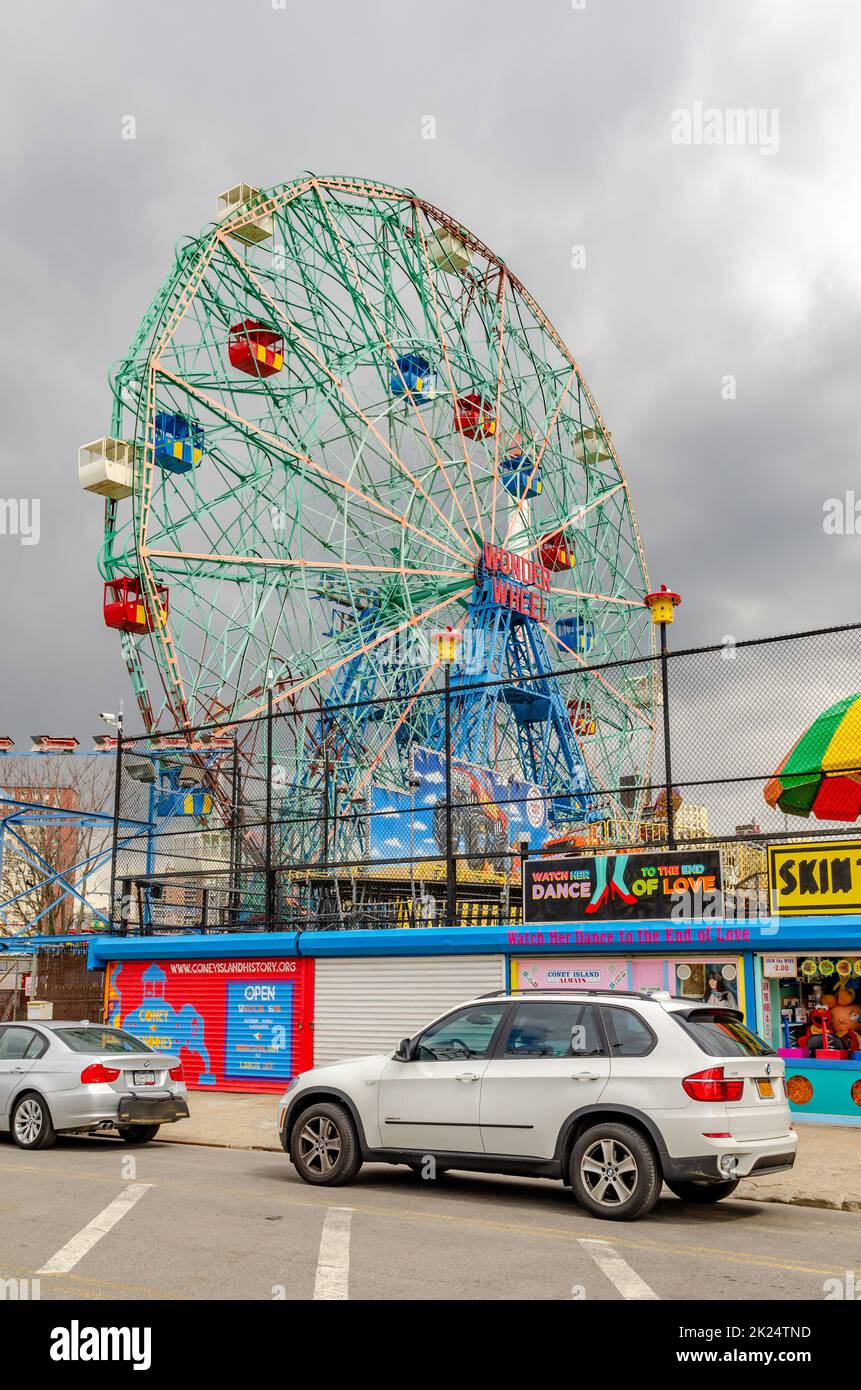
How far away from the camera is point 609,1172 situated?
30.2 feet

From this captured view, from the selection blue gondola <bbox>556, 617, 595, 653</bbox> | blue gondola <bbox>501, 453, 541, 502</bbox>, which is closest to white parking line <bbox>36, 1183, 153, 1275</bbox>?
blue gondola <bbox>501, 453, 541, 502</bbox>

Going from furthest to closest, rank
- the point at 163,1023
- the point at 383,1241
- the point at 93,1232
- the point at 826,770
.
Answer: the point at 163,1023 < the point at 826,770 < the point at 93,1232 < the point at 383,1241

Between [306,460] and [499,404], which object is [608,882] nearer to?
[306,460]

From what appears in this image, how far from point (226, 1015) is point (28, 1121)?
6.31 meters

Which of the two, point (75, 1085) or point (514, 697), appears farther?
point (514, 697)

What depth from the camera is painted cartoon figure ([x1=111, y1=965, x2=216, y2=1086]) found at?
19.9 m

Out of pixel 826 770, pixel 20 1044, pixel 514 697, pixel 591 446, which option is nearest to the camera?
pixel 20 1044

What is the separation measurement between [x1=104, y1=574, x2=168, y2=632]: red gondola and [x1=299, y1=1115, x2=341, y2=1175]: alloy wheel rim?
17.9m

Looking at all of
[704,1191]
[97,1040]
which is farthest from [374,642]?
[704,1191]

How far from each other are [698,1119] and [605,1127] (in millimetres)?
673

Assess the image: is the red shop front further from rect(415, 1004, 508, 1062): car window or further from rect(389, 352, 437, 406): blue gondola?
rect(389, 352, 437, 406): blue gondola
